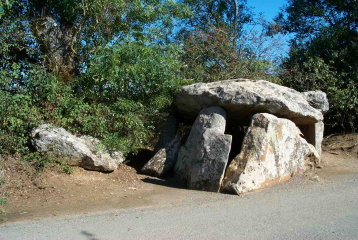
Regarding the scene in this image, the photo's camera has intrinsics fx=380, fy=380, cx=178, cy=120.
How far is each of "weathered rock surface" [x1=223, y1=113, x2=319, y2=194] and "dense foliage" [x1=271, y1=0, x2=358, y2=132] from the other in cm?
392

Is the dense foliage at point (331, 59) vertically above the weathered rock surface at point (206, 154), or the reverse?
the dense foliage at point (331, 59)

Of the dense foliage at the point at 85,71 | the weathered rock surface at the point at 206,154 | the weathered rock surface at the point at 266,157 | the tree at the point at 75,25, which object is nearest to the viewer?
the weathered rock surface at the point at 266,157

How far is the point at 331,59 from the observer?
12.3 m

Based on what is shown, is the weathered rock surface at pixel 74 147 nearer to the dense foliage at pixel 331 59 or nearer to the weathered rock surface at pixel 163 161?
the weathered rock surface at pixel 163 161

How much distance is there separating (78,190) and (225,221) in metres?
3.31

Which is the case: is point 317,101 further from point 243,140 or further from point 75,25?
point 75,25

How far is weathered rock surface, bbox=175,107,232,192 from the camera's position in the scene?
7.36 metres

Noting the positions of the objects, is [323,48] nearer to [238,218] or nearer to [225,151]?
[225,151]

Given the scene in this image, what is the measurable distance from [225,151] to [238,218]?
2.37 m

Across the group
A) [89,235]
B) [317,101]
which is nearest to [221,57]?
[317,101]

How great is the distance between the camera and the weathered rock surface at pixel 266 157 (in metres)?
6.98

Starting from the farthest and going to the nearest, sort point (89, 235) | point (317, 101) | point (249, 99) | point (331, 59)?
point (331, 59) < point (317, 101) < point (249, 99) < point (89, 235)

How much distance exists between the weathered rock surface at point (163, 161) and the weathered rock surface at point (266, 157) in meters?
1.89

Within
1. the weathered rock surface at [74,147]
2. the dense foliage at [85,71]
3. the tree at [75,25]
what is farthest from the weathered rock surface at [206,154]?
the tree at [75,25]
